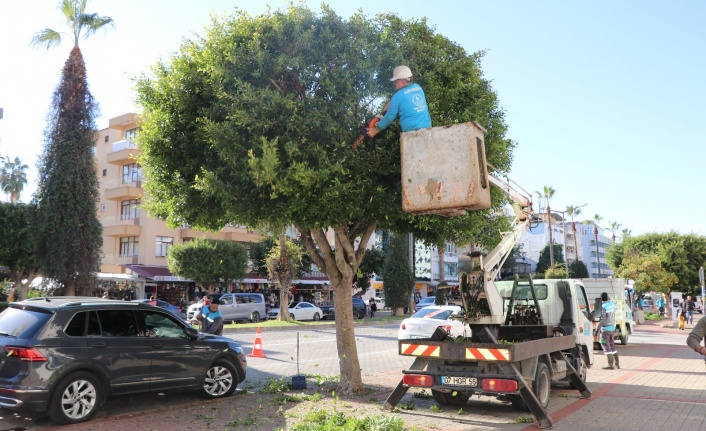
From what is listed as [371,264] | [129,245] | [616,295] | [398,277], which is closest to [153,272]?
[129,245]

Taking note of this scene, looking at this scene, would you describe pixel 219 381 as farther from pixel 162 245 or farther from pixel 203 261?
pixel 162 245

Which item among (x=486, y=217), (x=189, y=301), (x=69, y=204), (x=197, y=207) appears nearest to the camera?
(x=197, y=207)

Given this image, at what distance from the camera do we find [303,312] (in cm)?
3909

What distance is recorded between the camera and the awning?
143ft

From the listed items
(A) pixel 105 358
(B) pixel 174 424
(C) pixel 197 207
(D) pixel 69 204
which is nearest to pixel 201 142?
(C) pixel 197 207

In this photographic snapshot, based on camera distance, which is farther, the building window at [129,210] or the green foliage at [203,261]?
the building window at [129,210]

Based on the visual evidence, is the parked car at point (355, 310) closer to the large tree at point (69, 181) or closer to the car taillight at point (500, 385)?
the large tree at point (69, 181)

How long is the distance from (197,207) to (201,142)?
1.22 m

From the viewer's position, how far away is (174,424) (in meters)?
7.89

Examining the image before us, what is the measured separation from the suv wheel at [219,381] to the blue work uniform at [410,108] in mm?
5026

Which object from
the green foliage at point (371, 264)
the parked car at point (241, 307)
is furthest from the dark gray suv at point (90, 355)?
the green foliage at point (371, 264)

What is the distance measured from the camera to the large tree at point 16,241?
100 feet

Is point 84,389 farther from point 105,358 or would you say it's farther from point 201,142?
point 201,142

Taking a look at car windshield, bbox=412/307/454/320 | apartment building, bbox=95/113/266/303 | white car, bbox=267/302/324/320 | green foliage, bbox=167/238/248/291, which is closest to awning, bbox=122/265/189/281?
apartment building, bbox=95/113/266/303
